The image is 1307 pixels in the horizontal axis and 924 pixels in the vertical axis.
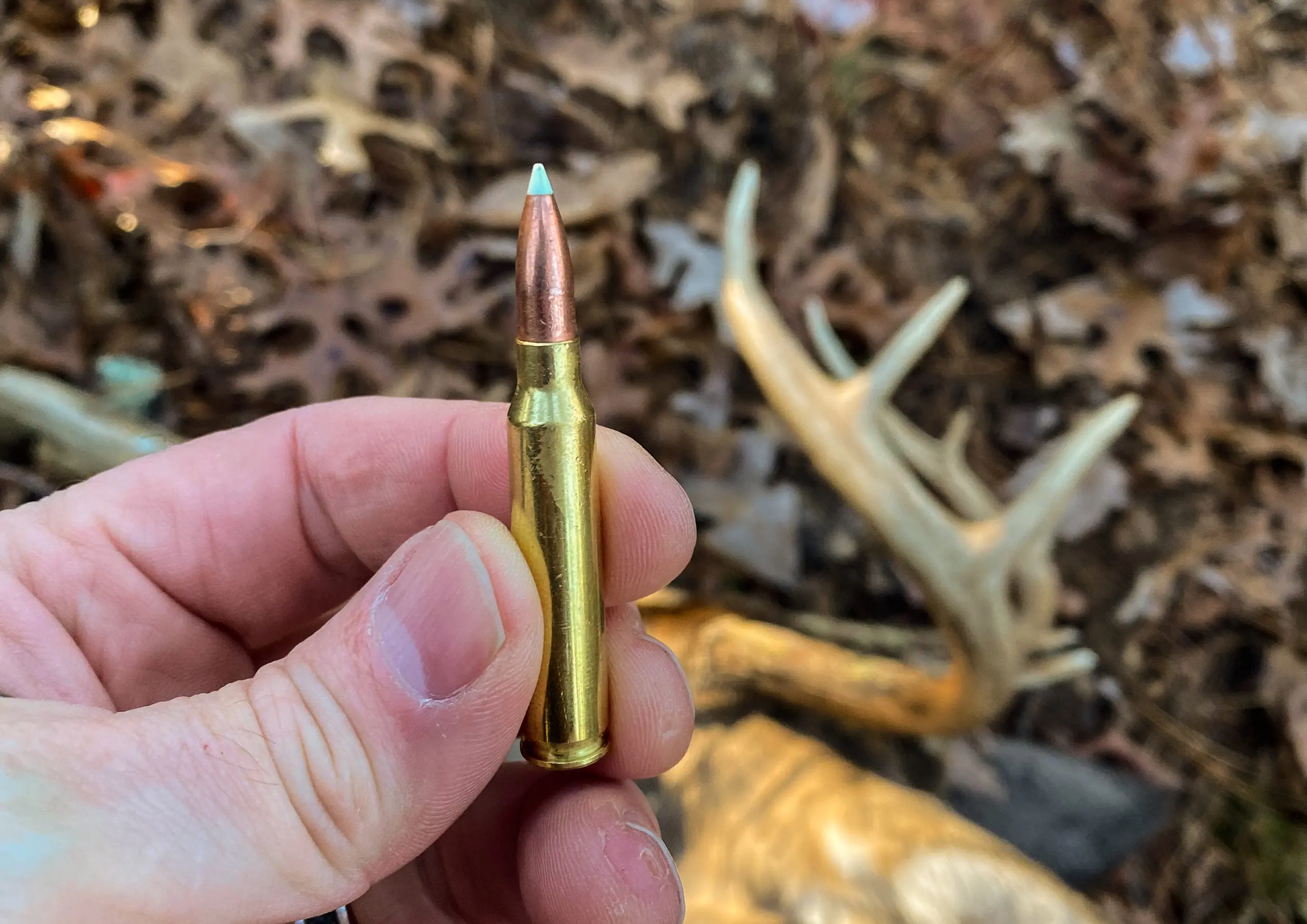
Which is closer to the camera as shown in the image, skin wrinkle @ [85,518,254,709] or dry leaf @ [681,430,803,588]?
skin wrinkle @ [85,518,254,709]

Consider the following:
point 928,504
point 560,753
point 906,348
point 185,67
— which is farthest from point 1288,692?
point 185,67

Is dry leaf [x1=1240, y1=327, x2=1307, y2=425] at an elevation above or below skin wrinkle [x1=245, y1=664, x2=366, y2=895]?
above

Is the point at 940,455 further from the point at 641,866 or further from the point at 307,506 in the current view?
the point at 307,506

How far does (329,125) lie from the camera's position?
2266mm

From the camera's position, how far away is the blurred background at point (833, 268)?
2219 mm

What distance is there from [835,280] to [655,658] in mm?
1622

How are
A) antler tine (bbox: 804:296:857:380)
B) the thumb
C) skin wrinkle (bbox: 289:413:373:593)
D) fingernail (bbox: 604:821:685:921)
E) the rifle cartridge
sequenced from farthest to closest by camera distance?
antler tine (bbox: 804:296:857:380)
skin wrinkle (bbox: 289:413:373:593)
fingernail (bbox: 604:821:685:921)
the rifle cartridge
the thumb

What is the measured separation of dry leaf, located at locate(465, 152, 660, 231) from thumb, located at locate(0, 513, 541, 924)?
5.54ft

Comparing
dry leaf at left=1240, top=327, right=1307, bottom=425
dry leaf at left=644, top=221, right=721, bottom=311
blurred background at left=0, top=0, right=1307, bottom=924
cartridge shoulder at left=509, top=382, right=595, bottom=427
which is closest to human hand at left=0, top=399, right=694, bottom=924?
Answer: cartridge shoulder at left=509, top=382, right=595, bottom=427

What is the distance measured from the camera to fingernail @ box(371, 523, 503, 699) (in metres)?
0.75

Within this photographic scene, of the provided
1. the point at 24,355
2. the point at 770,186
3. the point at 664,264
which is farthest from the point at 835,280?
the point at 24,355

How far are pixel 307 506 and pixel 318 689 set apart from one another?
1.69 ft

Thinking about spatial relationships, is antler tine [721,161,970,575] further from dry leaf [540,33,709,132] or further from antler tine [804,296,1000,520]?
dry leaf [540,33,709,132]

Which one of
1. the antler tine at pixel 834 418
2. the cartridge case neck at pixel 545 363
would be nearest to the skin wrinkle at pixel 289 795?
the cartridge case neck at pixel 545 363
